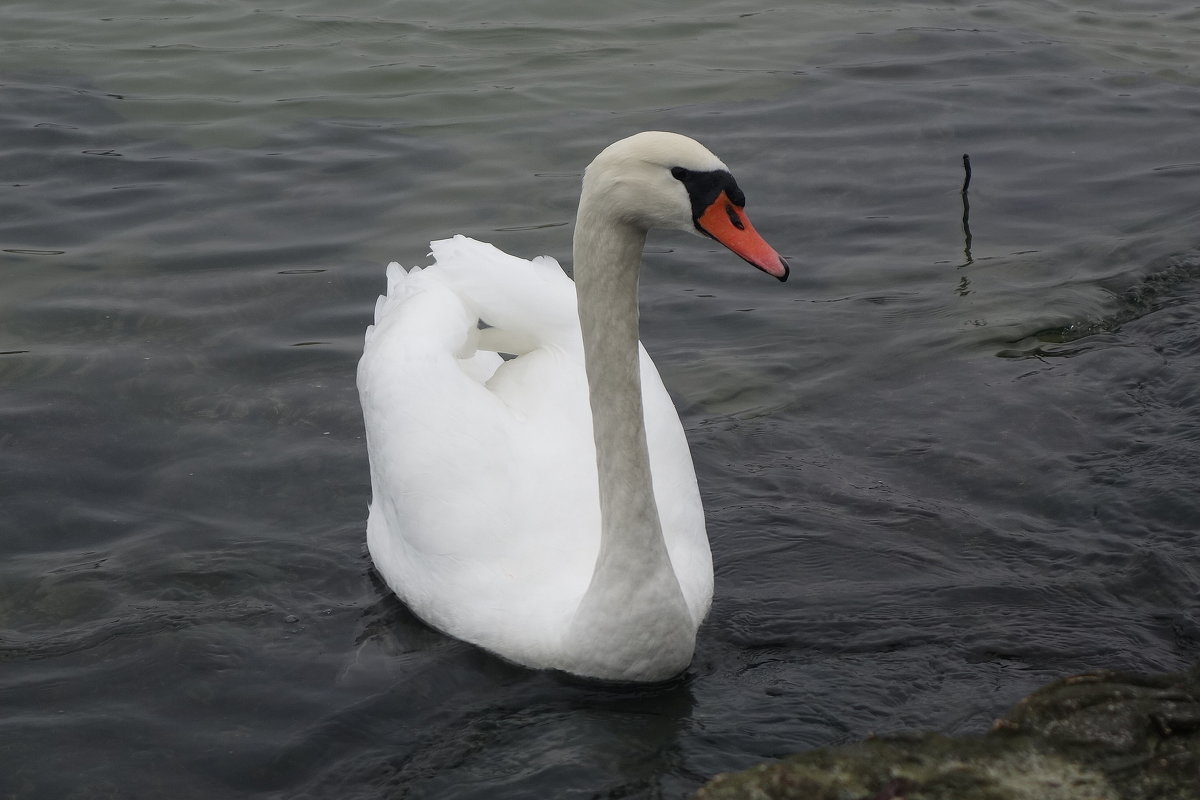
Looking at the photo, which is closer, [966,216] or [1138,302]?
[1138,302]

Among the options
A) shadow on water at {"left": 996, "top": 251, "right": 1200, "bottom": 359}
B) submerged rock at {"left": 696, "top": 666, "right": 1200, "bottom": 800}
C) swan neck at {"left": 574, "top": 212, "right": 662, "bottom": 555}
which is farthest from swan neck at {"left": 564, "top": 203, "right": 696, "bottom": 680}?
shadow on water at {"left": 996, "top": 251, "right": 1200, "bottom": 359}

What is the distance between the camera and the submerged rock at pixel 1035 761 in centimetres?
312

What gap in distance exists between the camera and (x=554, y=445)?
5.61 metres

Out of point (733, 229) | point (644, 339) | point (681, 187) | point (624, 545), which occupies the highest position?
point (681, 187)

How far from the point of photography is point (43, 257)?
886 cm

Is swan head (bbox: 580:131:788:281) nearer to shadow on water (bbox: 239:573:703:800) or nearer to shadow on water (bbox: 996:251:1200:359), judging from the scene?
shadow on water (bbox: 239:573:703:800)

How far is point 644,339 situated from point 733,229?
3683 millimetres

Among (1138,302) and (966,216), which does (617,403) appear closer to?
(1138,302)

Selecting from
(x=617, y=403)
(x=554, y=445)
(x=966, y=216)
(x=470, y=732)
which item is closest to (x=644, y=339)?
(x=554, y=445)

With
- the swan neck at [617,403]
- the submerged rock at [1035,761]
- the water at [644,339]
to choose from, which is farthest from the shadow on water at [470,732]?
the submerged rock at [1035,761]

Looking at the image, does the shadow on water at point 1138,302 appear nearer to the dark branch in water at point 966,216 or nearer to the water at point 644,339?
the water at point 644,339

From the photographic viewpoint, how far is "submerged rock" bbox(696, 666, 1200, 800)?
3121 mm

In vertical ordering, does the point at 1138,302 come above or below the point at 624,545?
below

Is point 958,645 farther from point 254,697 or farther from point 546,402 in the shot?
point 254,697
